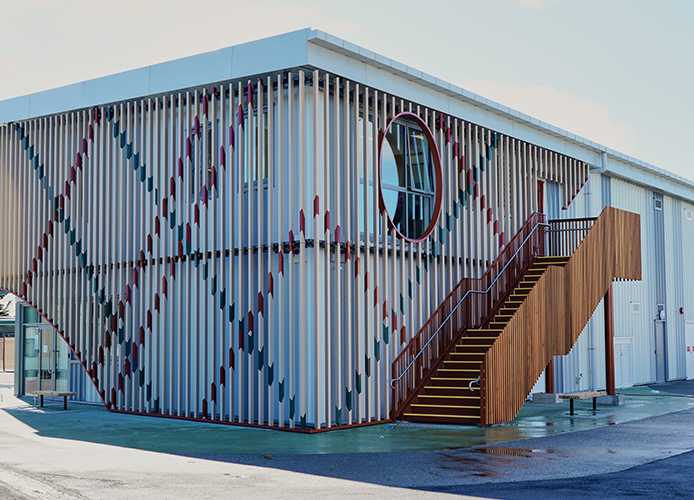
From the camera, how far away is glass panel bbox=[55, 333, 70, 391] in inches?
798

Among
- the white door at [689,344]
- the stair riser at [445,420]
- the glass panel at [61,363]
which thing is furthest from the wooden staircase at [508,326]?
the white door at [689,344]

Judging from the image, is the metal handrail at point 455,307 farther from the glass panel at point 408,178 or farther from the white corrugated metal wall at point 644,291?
the white corrugated metal wall at point 644,291

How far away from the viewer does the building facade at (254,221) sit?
47.4 ft

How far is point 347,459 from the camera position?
35.2ft

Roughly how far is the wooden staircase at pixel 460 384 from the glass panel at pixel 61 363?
9642mm

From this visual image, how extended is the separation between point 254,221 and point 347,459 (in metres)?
5.88

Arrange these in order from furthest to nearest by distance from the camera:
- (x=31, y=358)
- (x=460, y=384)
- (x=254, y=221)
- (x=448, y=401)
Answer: (x=31, y=358) → (x=460, y=384) → (x=254, y=221) → (x=448, y=401)

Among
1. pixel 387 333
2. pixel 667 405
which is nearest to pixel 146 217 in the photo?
pixel 387 333

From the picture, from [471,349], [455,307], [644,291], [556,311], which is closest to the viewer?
[471,349]

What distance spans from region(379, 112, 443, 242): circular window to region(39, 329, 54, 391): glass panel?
1000 centimetres

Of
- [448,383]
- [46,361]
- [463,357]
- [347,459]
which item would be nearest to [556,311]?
[463,357]

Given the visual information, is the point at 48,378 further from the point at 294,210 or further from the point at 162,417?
the point at 294,210

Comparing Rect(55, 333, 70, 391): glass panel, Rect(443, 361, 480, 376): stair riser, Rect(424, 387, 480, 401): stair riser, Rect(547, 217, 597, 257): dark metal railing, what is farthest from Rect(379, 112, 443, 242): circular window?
Rect(55, 333, 70, 391): glass panel

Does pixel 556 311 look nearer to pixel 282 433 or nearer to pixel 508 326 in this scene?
pixel 508 326
